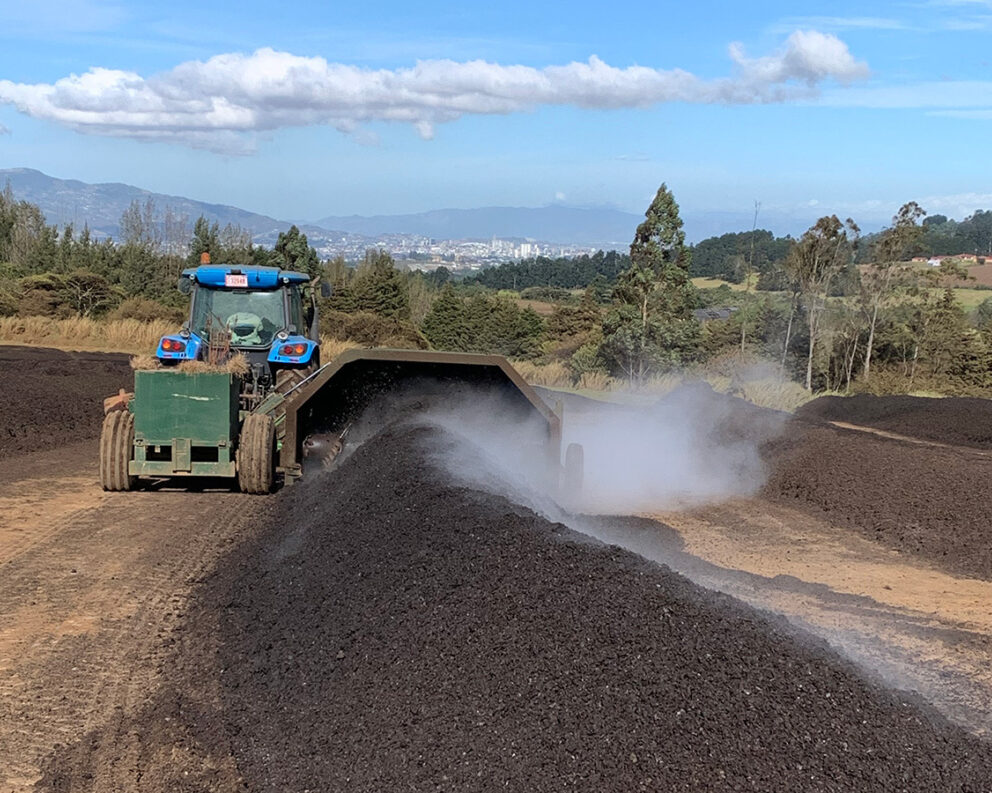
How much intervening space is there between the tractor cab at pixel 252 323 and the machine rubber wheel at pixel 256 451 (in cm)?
144

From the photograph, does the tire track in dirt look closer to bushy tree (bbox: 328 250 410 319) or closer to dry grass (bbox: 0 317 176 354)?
dry grass (bbox: 0 317 176 354)

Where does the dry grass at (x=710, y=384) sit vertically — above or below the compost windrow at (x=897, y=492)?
below

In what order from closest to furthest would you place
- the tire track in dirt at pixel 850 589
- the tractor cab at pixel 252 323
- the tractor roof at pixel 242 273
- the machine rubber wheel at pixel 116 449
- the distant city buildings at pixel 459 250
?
the tire track in dirt at pixel 850 589
the machine rubber wheel at pixel 116 449
the tractor cab at pixel 252 323
the tractor roof at pixel 242 273
the distant city buildings at pixel 459 250

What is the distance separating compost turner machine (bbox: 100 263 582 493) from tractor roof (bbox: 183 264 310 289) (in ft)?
0.04

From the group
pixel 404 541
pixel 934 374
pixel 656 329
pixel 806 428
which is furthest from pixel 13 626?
pixel 934 374

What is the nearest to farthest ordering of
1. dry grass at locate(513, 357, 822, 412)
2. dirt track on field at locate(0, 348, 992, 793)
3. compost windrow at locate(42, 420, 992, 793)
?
1. compost windrow at locate(42, 420, 992, 793)
2. dirt track on field at locate(0, 348, 992, 793)
3. dry grass at locate(513, 357, 822, 412)

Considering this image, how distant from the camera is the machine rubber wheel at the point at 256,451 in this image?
33.3ft

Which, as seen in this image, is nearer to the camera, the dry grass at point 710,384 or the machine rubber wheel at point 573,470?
the machine rubber wheel at point 573,470

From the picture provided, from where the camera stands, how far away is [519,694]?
14.8 feet

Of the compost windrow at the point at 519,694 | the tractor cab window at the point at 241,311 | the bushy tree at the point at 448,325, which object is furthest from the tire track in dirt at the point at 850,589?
the bushy tree at the point at 448,325

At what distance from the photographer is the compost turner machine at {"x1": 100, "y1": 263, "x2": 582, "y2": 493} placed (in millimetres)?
10070

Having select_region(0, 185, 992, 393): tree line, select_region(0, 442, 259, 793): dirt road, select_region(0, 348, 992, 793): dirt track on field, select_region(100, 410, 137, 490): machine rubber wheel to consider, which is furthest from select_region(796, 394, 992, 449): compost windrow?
select_region(100, 410, 137, 490): machine rubber wheel

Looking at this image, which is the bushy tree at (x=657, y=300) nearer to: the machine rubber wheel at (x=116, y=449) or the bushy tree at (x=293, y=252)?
the bushy tree at (x=293, y=252)

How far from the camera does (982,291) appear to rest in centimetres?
6938
